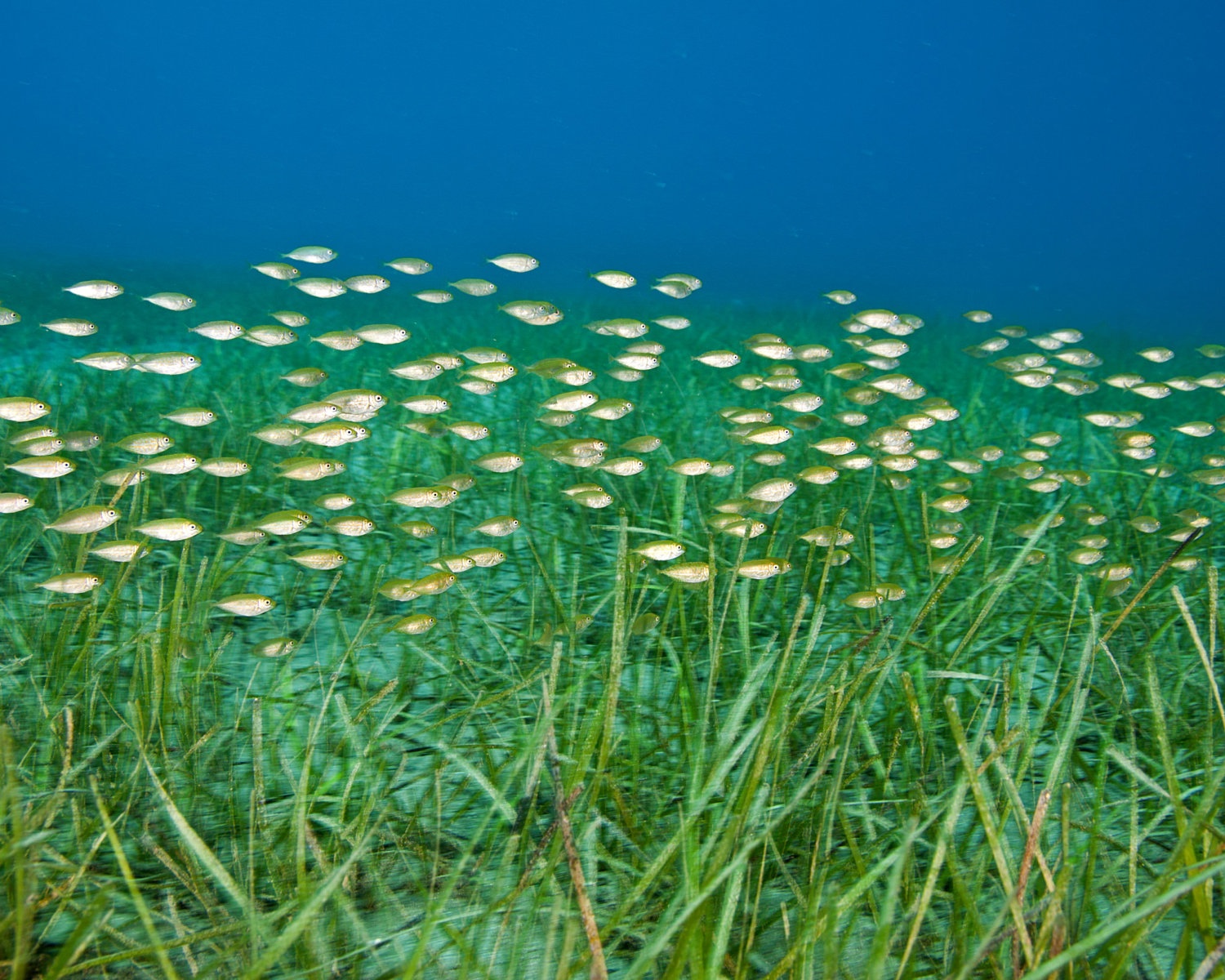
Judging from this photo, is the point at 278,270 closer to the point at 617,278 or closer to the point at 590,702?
the point at 617,278

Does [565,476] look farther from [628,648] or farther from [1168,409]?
[1168,409]

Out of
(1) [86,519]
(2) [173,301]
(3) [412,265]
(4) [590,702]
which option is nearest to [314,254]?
(3) [412,265]

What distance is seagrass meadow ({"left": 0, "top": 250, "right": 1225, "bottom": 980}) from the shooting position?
1184 millimetres

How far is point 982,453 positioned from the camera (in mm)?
3947

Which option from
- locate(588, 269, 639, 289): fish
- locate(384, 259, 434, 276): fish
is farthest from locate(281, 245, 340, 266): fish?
locate(588, 269, 639, 289): fish

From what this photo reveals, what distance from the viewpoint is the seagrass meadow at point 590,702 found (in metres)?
1.18

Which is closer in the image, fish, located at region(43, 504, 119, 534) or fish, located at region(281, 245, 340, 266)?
fish, located at region(43, 504, 119, 534)

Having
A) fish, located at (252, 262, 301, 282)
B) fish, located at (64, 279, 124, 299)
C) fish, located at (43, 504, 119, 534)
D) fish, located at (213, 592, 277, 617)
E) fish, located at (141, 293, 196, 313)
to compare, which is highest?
fish, located at (252, 262, 301, 282)

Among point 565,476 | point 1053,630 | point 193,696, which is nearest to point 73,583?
point 193,696

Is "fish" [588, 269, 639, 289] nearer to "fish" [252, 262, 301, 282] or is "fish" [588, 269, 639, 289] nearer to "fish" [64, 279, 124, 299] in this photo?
"fish" [252, 262, 301, 282]

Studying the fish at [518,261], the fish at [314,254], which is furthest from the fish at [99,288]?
the fish at [518,261]

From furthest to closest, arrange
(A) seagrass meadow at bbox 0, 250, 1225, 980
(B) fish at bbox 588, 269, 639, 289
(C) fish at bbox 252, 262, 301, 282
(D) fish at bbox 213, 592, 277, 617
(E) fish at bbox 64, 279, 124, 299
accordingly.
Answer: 1. (B) fish at bbox 588, 269, 639, 289
2. (C) fish at bbox 252, 262, 301, 282
3. (E) fish at bbox 64, 279, 124, 299
4. (D) fish at bbox 213, 592, 277, 617
5. (A) seagrass meadow at bbox 0, 250, 1225, 980

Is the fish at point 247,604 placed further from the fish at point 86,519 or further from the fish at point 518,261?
the fish at point 518,261

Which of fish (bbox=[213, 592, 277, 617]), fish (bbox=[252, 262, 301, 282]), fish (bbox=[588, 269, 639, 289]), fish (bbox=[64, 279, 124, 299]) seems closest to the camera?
fish (bbox=[213, 592, 277, 617])
